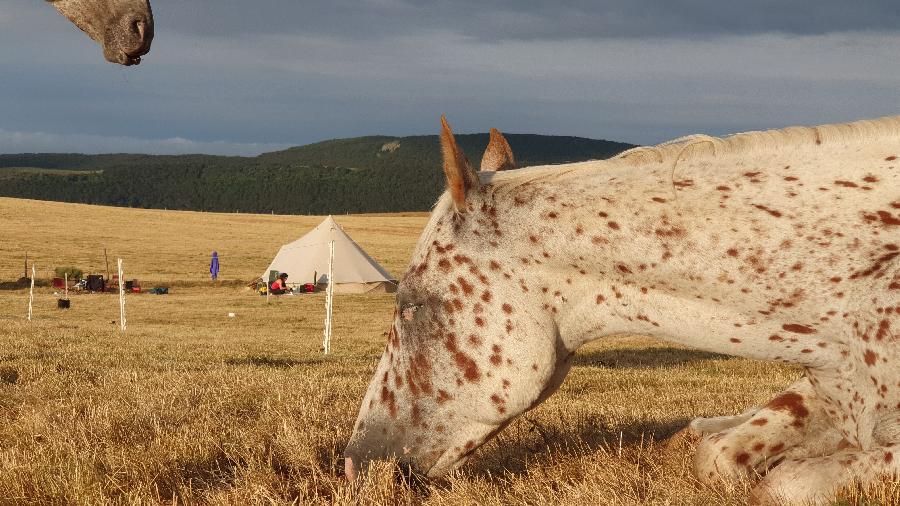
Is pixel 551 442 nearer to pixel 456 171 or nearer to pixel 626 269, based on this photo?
pixel 626 269

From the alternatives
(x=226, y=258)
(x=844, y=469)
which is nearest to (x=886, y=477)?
(x=844, y=469)

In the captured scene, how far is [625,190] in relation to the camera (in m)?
3.76

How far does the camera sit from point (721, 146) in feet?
12.7

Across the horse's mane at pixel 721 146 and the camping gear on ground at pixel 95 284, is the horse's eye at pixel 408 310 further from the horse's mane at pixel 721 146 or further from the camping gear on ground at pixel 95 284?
the camping gear on ground at pixel 95 284

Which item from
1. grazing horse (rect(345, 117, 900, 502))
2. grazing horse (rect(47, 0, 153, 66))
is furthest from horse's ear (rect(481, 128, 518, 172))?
grazing horse (rect(47, 0, 153, 66))

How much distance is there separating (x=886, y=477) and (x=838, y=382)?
413mm

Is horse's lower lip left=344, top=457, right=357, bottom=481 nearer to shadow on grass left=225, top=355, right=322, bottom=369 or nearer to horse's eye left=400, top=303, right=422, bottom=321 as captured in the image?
horse's eye left=400, top=303, right=422, bottom=321

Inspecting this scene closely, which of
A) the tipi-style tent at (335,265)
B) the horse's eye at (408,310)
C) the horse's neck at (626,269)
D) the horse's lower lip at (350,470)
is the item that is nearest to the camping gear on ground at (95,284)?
the tipi-style tent at (335,265)

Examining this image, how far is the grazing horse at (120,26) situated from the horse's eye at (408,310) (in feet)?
5.39

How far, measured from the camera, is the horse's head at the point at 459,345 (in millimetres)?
3719

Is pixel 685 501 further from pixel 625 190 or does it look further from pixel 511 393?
pixel 625 190

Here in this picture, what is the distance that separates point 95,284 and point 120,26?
3586 cm

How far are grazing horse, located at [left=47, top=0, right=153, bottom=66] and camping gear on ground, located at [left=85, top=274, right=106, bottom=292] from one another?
35.6 m

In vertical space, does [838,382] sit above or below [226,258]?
above
